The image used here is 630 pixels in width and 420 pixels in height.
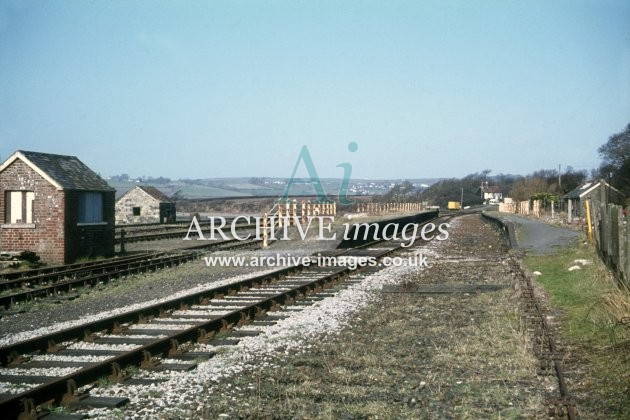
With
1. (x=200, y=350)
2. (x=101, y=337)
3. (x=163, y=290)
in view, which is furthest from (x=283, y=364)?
(x=163, y=290)

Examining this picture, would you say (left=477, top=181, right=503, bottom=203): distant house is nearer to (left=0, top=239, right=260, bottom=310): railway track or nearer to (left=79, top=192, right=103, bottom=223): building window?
(left=79, top=192, right=103, bottom=223): building window

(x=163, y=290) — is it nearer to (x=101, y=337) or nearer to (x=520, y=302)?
(x=101, y=337)

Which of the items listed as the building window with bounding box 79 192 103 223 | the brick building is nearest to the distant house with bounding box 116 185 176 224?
the building window with bounding box 79 192 103 223

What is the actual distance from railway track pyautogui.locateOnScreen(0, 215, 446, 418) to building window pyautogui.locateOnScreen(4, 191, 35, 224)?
33.1 feet

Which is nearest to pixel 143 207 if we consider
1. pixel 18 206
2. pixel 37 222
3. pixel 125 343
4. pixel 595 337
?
pixel 18 206

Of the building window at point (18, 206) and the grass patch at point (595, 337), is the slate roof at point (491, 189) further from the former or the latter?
the grass patch at point (595, 337)

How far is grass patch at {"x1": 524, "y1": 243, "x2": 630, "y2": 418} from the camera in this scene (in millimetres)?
5668

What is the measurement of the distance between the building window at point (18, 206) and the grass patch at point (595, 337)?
1465cm

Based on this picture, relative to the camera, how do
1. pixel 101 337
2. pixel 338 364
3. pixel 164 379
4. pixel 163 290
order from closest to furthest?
pixel 164 379, pixel 338 364, pixel 101 337, pixel 163 290

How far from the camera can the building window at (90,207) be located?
20641 millimetres

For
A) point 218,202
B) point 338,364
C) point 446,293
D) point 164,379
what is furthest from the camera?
point 218,202

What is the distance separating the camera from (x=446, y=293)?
488 inches

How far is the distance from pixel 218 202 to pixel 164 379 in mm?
94196

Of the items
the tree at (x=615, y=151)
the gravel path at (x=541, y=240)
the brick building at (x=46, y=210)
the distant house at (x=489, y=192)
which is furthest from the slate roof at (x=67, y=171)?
the distant house at (x=489, y=192)
